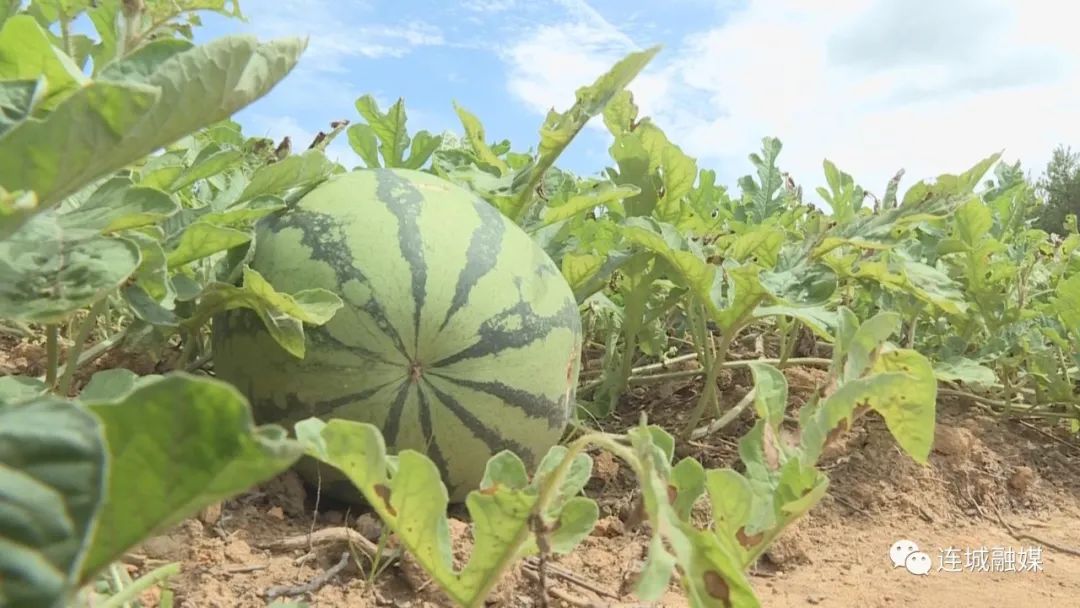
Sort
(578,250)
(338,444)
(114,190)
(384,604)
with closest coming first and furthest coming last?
(338,444), (114,190), (384,604), (578,250)

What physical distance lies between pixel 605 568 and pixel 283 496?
0.67 meters

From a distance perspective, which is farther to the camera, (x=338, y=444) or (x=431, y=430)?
(x=431, y=430)

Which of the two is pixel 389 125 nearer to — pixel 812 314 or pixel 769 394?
pixel 812 314

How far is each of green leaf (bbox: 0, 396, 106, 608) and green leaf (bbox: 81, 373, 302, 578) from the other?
6 centimetres

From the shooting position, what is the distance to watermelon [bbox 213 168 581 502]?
1.78 meters

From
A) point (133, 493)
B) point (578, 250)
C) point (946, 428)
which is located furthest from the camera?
point (946, 428)

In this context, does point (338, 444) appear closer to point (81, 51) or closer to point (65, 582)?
point (65, 582)

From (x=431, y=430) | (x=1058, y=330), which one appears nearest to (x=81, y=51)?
(x=431, y=430)

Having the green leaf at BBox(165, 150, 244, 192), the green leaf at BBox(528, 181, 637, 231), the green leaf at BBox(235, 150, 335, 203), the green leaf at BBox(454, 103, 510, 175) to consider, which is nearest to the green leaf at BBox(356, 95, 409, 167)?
the green leaf at BBox(454, 103, 510, 175)

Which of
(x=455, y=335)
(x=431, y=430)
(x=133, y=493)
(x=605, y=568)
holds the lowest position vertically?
(x=605, y=568)

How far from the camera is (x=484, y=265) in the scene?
1878mm

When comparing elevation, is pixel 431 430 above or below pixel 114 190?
below

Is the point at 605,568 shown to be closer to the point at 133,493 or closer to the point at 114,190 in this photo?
the point at 114,190

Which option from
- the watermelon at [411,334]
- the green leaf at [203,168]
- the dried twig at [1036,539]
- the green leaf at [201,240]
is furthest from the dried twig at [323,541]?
the dried twig at [1036,539]
